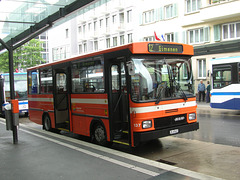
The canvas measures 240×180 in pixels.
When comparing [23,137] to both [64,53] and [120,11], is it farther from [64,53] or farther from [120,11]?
[64,53]

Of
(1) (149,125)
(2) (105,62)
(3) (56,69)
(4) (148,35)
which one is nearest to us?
(1) (149,125)

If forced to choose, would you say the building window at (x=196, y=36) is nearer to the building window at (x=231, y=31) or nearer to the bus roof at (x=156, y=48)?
the building window at (x=231, y=31)

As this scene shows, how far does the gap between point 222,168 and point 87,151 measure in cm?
312

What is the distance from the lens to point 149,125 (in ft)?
23.3

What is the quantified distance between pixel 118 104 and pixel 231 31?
73.8ft

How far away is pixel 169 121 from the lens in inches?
295

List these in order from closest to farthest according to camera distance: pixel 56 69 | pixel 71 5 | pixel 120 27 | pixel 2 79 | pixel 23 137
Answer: pixel 71 5
pixel 23 137
pixel 56 69
pixel 2 79
pixel 120 27

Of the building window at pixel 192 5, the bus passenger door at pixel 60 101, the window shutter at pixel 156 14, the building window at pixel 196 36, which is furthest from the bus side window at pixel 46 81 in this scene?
the window shutter at pixel 156 14

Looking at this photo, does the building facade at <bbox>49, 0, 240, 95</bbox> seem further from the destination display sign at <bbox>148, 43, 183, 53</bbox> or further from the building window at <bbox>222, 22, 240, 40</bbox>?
the destination display sign at <bbox>148, 43, 183, 53</bbox>

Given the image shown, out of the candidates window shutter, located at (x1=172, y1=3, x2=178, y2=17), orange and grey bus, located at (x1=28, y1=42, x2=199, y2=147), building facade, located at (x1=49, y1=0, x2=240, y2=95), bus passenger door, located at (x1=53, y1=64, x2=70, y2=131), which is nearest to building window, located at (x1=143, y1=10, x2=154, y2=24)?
building facade, located at (x1=49, y1=0, x2=240, y2=95)

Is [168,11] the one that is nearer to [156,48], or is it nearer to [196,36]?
[196,36]

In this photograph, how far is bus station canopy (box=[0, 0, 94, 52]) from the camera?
28.7 feet

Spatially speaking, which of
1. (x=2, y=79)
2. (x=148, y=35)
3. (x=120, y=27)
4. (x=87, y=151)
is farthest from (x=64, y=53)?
(x=87, y=151)

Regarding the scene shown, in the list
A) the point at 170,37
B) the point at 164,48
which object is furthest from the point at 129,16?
the point at 164,48
